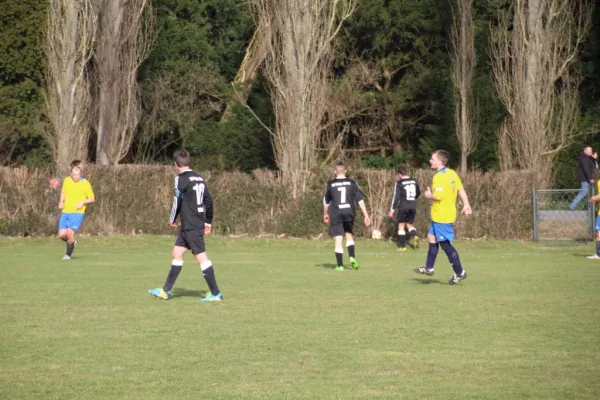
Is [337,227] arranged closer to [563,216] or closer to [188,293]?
[188,293]

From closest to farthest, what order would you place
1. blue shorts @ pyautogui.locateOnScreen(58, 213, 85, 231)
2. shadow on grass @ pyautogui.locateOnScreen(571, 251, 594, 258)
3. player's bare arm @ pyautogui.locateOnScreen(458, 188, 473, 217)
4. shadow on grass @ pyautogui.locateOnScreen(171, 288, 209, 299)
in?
shadow on grass @ pyautogui.locateOnScreen(171, 288, 209, 299) → player's bare arm @ pyautogui.locateOnScreen(458, 188, 473, 217) → blue shorts @ pyautogui.locateOnScreen(58, 213, 85, 231) → shadow on grass @ pyautogui.locateOnScreen(571, 251, 594, 258)

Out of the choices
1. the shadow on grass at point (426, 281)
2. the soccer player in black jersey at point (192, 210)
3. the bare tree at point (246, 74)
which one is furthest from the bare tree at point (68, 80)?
the soccer player in black jersey at point (192, 210)

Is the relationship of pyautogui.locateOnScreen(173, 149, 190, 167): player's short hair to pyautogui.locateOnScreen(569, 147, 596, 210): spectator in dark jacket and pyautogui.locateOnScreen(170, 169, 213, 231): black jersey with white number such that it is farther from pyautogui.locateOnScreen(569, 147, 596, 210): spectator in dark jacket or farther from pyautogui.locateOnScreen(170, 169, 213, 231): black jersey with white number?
pyautogui.locateOnScreen(569, 147, 596, 210): spectator in dark jacket

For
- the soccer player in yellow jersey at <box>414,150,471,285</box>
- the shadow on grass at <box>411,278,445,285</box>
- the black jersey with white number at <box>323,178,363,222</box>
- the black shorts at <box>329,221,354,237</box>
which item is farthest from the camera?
the black jersey with white number at <box>323,178,363,222</box>

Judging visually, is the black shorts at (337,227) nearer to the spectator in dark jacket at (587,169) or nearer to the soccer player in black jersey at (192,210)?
the soccer player in black jersey at (192,210)

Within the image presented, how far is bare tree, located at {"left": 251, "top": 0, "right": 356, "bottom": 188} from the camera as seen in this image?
106 feet

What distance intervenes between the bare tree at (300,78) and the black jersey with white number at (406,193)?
233 inches

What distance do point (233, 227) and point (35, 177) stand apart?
5.81m

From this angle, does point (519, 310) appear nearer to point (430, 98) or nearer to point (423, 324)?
point (423, 324)

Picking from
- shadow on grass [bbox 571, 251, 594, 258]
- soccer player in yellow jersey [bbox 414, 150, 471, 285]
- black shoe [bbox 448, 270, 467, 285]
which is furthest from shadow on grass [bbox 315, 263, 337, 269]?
shadow on grass [bbox 571, 251, 594, 258]

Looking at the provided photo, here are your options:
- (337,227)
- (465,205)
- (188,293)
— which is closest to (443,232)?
(465,205)

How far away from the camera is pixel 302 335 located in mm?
10906

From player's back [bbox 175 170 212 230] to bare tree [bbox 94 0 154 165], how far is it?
80.1 feet

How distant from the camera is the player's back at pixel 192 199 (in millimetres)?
13812
